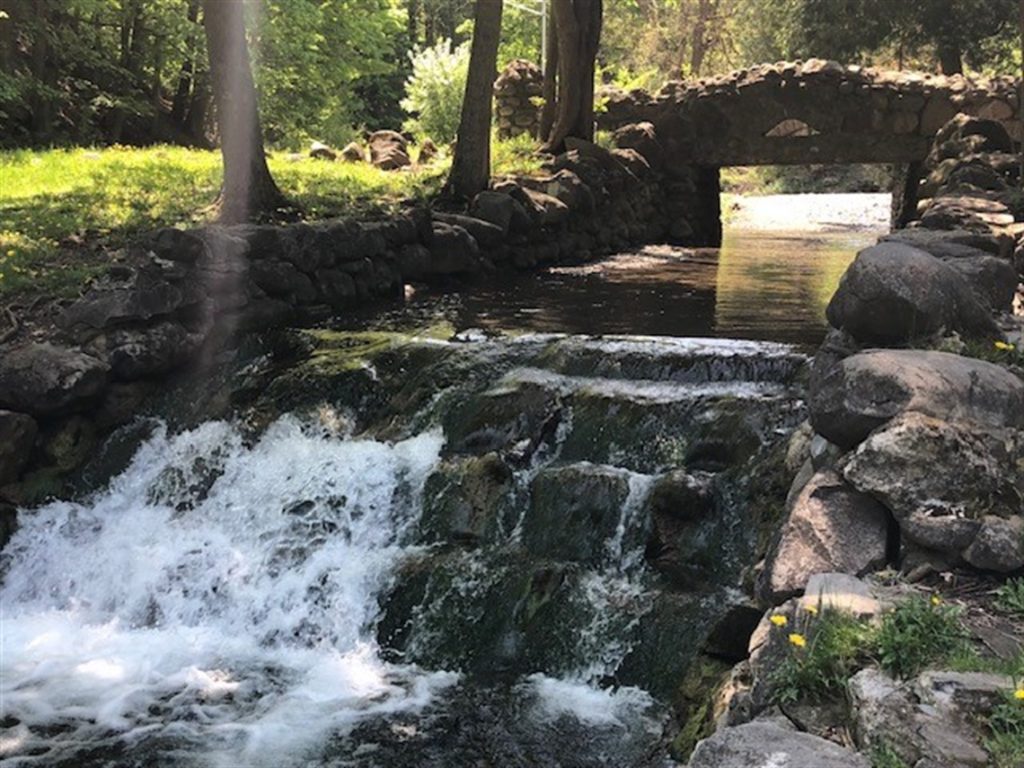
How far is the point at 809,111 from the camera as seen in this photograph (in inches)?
662

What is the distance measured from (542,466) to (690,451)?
3.15ft

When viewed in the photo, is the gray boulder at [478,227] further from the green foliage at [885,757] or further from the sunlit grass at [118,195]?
the green foliage at [885,757]

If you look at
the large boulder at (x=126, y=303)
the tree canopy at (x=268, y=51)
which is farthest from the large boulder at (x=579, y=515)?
the tree canopy at (x=268, y=51)

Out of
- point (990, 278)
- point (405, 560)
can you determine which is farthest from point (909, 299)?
point (405, 560)

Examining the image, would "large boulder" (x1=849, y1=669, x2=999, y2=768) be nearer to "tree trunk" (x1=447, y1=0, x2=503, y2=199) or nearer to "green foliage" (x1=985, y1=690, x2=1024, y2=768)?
"green foliage" (x1=985, y1=690, x2=1024, y2=768)

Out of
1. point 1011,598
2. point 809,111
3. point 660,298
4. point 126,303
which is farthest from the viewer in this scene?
point 809,111

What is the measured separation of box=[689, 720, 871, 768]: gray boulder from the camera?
2488 millimetres

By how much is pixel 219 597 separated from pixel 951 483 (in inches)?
171

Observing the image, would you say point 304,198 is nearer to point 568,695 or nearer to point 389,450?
point 389,450

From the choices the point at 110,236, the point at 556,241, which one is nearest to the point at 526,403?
the point at 110,236

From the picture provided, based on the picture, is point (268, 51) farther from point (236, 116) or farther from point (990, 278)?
point (990, 278)

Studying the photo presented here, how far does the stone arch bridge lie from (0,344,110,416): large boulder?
12.9 meters

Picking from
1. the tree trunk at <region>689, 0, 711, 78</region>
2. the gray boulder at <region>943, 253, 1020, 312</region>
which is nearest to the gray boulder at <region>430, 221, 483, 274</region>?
the gray boulder at <region>943, 253, 1020, 312</region>

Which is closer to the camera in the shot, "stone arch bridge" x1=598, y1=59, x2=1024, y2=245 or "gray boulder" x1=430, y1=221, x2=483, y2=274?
"gray boulder" x1=430, y1=221, x2=483, y2=274
